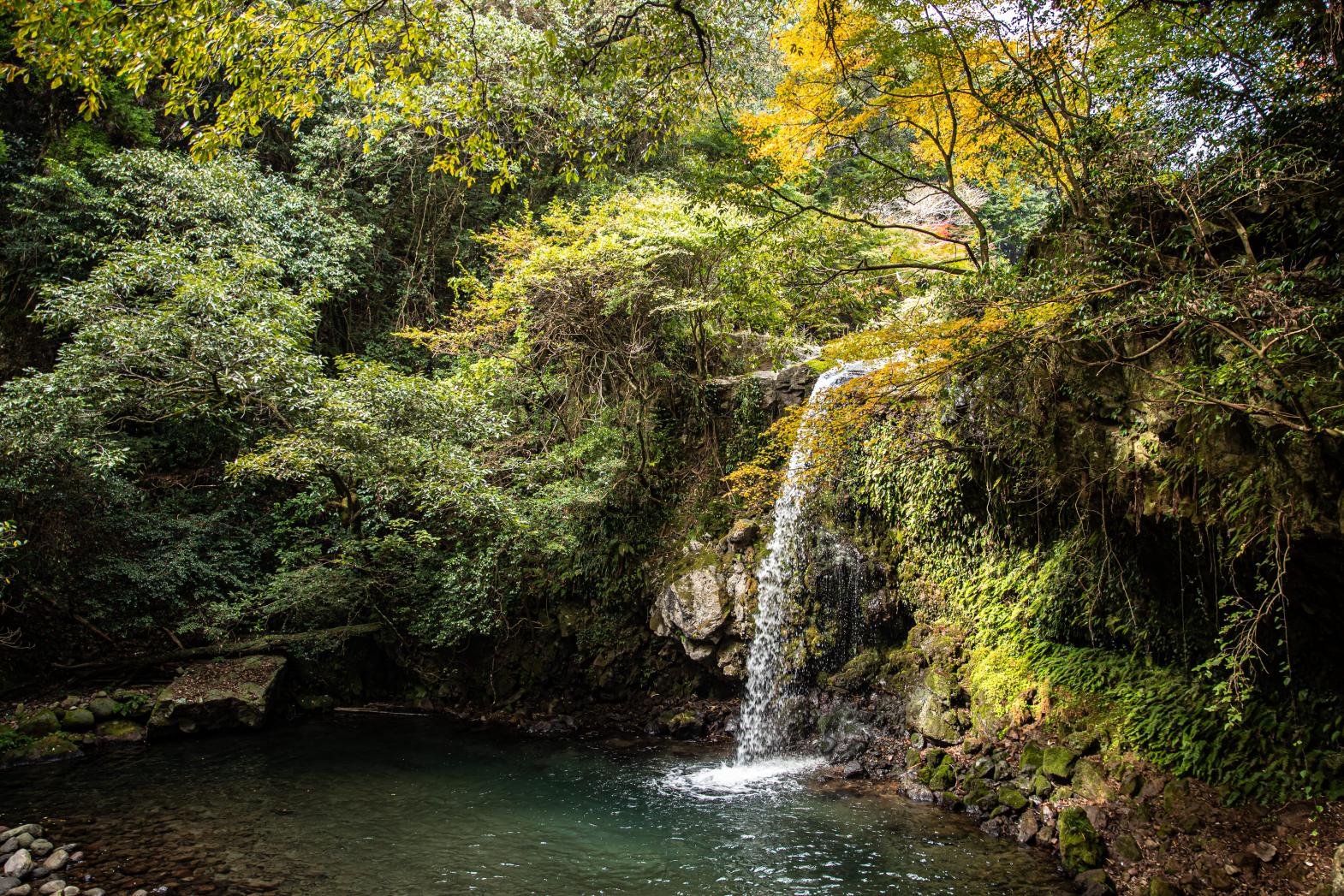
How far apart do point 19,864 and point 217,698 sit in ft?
13.5

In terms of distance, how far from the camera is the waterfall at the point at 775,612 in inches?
326

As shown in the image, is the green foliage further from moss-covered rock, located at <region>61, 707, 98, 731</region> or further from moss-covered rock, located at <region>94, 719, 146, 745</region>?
moss-covered rock, located at <region>61, 707, 98, 731</region>

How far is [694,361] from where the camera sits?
1162cm

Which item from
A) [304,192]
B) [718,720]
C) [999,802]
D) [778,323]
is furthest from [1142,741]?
[304,192]

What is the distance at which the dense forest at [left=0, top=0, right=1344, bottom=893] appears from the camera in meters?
4.25

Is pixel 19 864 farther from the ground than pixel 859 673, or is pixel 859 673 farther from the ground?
pixel 859 673

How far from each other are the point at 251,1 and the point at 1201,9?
593 centimetres

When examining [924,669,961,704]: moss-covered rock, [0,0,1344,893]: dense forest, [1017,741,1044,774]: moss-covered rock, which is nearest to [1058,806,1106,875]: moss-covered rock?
[1017,741,1044,774]: moss-covered rock

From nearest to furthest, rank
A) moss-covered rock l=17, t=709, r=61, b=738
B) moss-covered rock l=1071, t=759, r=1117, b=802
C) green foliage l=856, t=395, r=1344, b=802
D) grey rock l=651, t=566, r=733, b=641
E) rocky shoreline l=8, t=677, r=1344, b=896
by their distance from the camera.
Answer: rocky shoreline l=8, t=677, r=1344, b=896, green foliage l=856, t=395, r=1344, b=802, moss-covered rock l=1071, t=759, r=1117, b=802, moss-covered rock l=17, t=709, r=61, b=738, grey rock l=651, t=566, r=733, b=641

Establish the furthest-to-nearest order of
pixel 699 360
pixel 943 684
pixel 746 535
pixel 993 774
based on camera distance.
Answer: pixel 699 360
pixel 746 535
pixel 943 684
pixel 993 774

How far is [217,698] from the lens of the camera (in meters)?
8.83

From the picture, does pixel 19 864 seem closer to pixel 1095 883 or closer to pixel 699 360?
pixel 1095 883

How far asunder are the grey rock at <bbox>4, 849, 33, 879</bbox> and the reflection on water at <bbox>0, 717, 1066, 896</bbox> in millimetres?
407

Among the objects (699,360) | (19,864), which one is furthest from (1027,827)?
(19,864)
